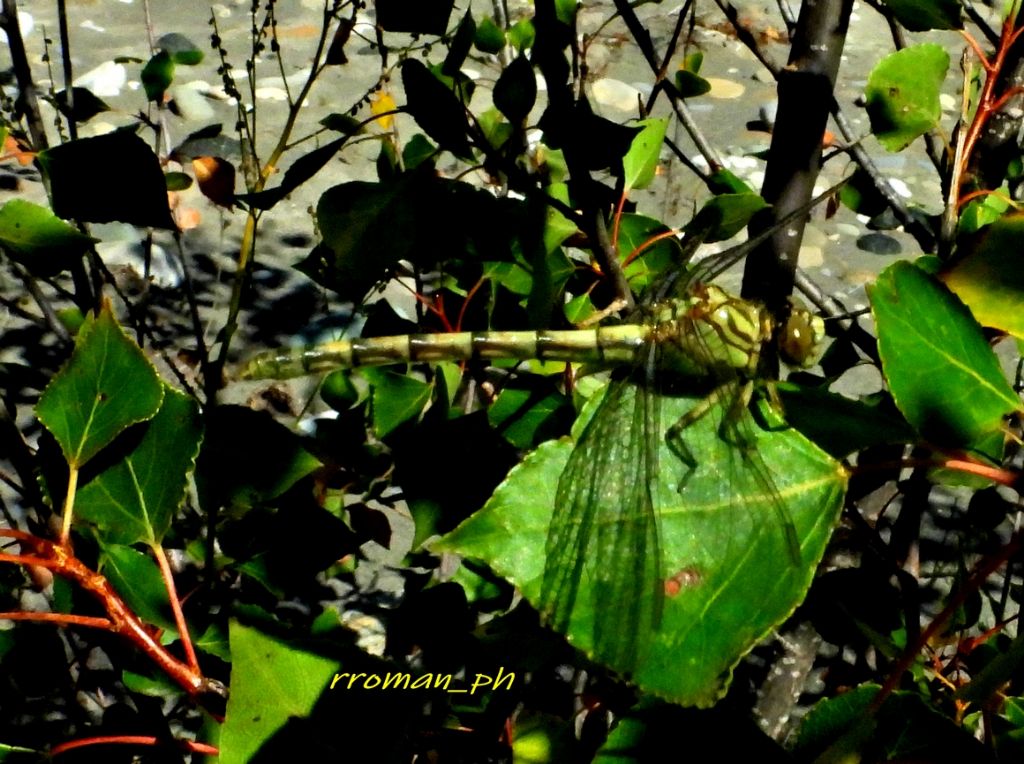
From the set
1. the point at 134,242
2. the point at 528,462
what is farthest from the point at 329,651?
the point at 134,242

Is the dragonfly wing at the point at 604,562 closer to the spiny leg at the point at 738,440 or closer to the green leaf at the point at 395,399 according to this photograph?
the spiny leg at the point at 738,440

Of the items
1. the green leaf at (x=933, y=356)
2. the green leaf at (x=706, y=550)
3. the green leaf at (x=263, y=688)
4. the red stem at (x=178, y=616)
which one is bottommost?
the red stem at (x=178, y=616)

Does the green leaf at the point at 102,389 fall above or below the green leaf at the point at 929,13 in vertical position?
below

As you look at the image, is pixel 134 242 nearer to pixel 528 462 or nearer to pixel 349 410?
pixel 349 410

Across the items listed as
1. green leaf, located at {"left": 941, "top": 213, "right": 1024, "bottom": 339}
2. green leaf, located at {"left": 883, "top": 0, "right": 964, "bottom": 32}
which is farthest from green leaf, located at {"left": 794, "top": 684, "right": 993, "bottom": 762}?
green leaf, located at {"left": 883, "top": 0, "right": 964, "bottom": 32}

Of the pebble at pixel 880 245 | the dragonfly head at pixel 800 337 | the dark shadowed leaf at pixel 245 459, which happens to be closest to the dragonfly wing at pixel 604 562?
the dark shadowed leaf at pixel 245 459

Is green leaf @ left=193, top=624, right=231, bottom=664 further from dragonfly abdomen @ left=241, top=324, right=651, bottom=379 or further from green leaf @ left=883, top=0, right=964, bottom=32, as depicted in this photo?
green leaf @ left=883, top=0, right=964, bottom=32

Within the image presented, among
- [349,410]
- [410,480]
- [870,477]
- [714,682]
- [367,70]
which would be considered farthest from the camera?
[367,70]
